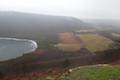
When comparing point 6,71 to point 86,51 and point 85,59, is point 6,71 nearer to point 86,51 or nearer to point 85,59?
point 85,59

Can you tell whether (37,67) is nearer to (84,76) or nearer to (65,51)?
(65,51)

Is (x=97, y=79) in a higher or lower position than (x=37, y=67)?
higher

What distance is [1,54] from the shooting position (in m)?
77.9

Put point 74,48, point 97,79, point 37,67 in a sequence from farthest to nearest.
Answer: point 74,48, point 37,67, point 97,79

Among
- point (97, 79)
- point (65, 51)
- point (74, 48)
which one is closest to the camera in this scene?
point (97, 79)

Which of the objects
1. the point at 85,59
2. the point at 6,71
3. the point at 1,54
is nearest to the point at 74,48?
the point at 85,59

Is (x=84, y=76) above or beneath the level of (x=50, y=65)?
above

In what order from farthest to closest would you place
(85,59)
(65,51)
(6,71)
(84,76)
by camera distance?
(65,51)
(85,59)
(6,71)
(84,76)

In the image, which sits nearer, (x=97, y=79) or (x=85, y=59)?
(x=97, y=79)

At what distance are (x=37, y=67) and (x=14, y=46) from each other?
35.7 m

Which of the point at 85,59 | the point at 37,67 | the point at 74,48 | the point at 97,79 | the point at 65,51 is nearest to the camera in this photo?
the point at 97,79

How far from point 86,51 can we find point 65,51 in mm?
8168

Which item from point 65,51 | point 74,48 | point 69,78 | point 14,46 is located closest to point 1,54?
point 14,46

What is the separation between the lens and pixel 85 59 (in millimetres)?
73438
